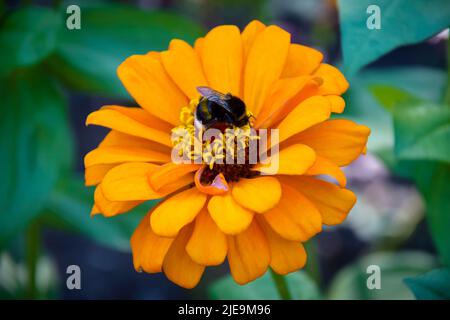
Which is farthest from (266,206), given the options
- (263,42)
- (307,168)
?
(263,42)

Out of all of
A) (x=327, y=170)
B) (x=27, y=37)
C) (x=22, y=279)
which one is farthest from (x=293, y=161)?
(x=22, y=279)

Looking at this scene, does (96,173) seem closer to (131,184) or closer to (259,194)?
(131,184)

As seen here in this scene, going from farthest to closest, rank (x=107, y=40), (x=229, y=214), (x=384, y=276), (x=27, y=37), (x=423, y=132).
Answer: (x=384, y=276)
(x=107, y=40)
(x=27, y=37)
(x=423, y=132)
(x=229, y=214)

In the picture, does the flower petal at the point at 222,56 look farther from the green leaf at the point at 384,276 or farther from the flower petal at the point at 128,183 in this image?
the green leaf at the point at 384,276

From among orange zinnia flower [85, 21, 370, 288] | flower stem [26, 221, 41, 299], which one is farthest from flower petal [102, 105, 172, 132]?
flower stem [26, 221, 41, 299]

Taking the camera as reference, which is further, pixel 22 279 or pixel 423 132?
pixel 22 279

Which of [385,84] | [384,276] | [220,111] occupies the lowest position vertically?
[384,276]
